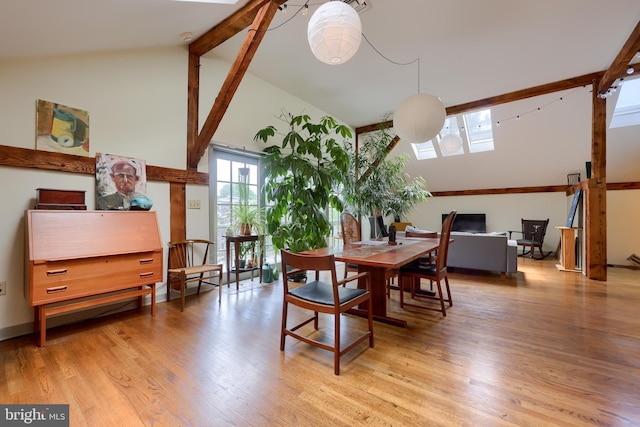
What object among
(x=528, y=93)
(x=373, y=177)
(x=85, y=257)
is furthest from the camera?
(x=373, y=177)

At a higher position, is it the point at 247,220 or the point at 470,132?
the point at 470,132

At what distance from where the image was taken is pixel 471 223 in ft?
24.7

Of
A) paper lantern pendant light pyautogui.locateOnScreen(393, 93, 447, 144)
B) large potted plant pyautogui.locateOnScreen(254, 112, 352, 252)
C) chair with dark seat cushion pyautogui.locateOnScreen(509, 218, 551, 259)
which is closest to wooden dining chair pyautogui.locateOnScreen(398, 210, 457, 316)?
paper lantern pendant light pyautogui.locateOnScreen(393, 93, 447, 144)

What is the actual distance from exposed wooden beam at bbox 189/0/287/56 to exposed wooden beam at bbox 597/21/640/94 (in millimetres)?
3926

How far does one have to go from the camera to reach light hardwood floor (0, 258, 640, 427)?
4.81 feet

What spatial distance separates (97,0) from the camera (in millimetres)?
2080

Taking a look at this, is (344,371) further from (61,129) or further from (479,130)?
(479,130)

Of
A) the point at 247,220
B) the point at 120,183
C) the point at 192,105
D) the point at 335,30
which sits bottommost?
the point at 247,220

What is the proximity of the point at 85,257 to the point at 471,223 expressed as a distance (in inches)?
314

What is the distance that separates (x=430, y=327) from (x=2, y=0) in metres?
3.96

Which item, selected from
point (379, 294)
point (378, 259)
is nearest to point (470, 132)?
point (379, 294)

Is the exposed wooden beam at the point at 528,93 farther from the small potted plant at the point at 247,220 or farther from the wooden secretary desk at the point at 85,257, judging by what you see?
the wooden secretary desk at the point at 85,257

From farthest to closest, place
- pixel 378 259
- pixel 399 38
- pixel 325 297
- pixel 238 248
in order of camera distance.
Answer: pixel 238 248 < pixel 399 38 < pixel 378 259 < pixel 325 297

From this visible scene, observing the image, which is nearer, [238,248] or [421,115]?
[421,115]
